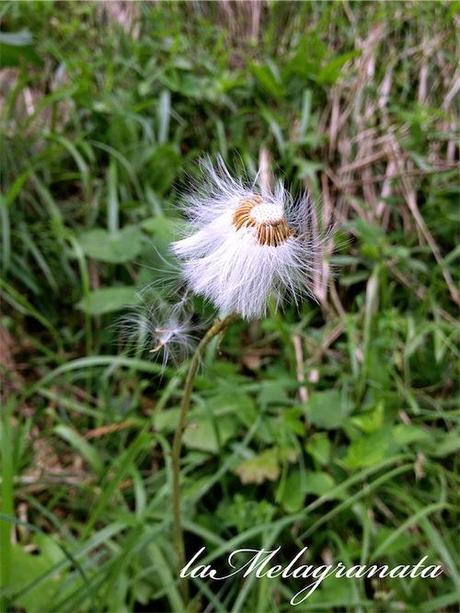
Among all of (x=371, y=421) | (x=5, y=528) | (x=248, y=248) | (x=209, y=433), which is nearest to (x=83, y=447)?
(x=209, y=433)

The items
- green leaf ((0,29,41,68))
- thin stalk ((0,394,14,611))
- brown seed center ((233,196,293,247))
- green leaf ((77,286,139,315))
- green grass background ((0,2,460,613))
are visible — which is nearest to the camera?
brown seed center ((233,196,293,247))

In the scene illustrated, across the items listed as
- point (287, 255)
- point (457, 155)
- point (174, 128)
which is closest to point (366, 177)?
point (457, 155)

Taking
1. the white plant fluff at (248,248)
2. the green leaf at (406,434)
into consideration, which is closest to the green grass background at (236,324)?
the green leaf at (406,434)

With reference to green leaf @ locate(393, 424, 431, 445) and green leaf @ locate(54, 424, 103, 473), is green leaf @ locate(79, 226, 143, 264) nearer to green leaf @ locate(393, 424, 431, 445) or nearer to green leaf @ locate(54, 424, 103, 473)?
green leaf @ locate(54, 424, 103, 473)

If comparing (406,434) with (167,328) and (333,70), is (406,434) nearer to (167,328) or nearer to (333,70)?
(167,328)

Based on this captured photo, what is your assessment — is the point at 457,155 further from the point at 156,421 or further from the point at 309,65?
the point at 156,421

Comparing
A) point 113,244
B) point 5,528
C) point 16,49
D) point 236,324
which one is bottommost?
point 5,528

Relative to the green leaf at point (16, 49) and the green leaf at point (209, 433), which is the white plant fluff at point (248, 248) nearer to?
the green leaf at point (209, 433)

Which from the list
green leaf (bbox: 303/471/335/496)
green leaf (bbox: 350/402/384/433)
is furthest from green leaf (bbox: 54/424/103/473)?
green leaf (bbox: 350/402/384/433)
